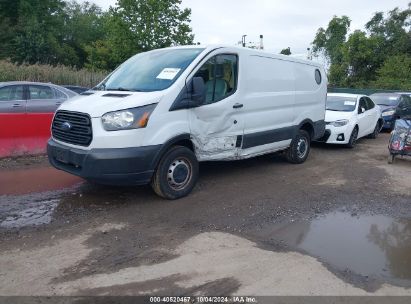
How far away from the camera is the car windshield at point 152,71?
5.86m

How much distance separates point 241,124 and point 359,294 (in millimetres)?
3748

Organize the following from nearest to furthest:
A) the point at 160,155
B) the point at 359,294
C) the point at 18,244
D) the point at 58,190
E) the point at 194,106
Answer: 1. the point at 359,294
2. the point at 18,244
3. the point at 160,155
4. the point at 194,106
5. the point at 58,190

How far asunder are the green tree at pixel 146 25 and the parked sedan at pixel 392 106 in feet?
49.3

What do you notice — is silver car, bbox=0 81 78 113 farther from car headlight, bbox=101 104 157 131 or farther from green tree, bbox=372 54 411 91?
green tree, bbox=372 54 411 91

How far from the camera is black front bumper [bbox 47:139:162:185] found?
5246mm

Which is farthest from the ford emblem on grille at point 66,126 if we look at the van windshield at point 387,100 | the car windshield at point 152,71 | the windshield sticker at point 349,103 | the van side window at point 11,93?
the van windshield at point 387,100

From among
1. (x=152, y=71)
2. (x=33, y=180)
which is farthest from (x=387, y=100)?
(x=33, y=180)

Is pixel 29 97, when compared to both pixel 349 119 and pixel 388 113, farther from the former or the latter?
pixel 388 113

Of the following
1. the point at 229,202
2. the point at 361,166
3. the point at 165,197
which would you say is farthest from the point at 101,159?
the point at 361,166

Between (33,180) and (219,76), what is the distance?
3698mm

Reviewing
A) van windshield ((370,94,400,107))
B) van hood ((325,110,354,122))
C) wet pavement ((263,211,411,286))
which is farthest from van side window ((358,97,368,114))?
wet pavement ((263,211,411,286))

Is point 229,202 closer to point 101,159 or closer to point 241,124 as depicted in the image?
point 241,124

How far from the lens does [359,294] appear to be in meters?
3.55

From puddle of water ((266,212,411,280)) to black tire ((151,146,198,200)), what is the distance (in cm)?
161
